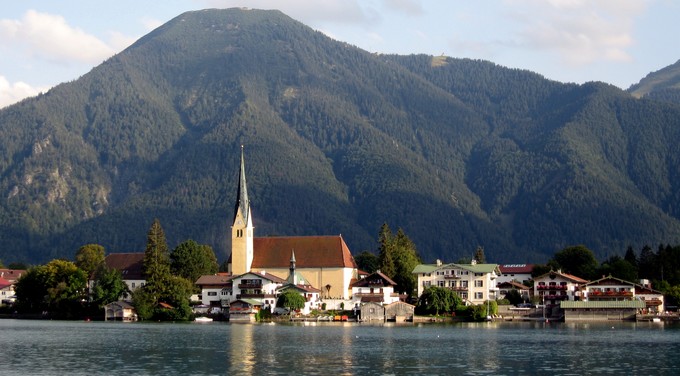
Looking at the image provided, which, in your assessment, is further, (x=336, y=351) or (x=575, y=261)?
(x=575, y=261)

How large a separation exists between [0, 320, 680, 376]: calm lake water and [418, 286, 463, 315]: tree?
2463cm

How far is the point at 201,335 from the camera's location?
87.5 metres

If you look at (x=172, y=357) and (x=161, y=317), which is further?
(x=161, y=317)

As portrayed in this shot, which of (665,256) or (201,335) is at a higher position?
(665,256)

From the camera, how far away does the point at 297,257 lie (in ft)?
466

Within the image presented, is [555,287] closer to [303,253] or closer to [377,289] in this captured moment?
[377,289]

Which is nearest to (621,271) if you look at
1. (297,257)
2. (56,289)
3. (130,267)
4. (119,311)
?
(297,257)

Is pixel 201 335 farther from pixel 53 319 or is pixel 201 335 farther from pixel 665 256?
pixel 665 256

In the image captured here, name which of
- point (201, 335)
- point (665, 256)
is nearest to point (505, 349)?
point (201, 335)

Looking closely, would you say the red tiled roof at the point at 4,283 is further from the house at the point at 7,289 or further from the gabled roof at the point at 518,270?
the gabled roof at the point at 518,270

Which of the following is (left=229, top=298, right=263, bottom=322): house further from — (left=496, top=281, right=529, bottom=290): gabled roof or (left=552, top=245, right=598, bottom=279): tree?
(left=552, top=245, right=598, bottom=279): tree

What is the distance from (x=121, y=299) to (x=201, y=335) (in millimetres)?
47287

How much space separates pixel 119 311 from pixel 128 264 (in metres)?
20.9

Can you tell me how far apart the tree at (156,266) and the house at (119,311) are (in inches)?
123
